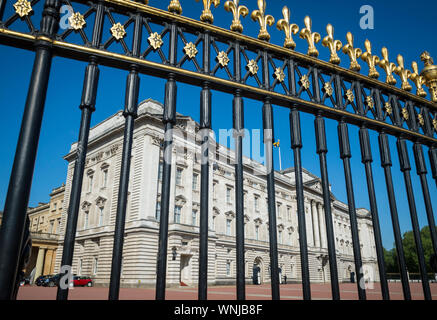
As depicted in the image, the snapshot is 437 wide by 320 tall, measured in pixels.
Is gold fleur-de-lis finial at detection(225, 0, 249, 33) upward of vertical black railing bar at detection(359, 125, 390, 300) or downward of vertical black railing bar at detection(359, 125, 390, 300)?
upward

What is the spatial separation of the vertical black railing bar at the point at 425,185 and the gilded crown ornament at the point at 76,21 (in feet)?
18.8

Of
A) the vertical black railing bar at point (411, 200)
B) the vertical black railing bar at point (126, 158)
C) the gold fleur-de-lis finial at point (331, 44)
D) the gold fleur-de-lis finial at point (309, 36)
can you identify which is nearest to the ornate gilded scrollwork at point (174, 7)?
the vertical black railing bar at point (126, 158)

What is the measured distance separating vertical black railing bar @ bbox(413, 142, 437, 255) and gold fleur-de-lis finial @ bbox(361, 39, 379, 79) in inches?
60.6

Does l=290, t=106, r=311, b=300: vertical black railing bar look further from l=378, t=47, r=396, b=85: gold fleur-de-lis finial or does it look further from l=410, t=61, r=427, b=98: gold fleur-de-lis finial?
l=410, t=61, r=427, b=98: gold fleur-de-lis finial

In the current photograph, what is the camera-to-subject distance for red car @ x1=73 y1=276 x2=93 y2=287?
85.2 ft

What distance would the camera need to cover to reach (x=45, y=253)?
→ 34.9 m

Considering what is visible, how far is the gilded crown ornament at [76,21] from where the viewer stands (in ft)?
12.8

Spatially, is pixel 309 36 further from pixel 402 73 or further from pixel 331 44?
pixel 402 73

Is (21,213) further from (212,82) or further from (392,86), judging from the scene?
(392,86)

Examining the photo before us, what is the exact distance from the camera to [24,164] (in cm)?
324

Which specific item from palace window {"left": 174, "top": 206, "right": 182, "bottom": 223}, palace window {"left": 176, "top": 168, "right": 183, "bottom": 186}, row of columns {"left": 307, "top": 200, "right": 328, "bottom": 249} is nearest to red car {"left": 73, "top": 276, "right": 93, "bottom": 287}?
palace window {"left": 174, "top": 206, "right": 182, "bottom": 223}

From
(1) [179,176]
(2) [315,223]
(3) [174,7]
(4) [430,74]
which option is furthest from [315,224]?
(3) [174,7]

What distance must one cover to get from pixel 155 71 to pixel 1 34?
1.70 meters

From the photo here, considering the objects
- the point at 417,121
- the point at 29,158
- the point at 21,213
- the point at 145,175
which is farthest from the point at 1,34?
the point at 145,175
